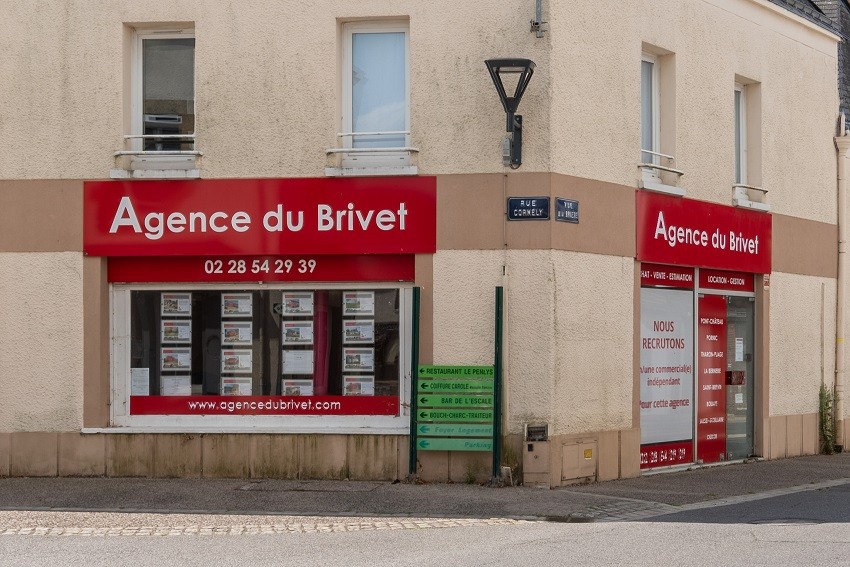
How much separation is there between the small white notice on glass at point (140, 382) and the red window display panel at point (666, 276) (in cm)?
591

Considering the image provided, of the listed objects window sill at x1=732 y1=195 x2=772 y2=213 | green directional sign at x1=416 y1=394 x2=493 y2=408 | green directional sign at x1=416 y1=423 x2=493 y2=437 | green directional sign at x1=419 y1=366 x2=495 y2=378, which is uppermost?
window sill at x1=732 y1=195 x2=772 y2=213

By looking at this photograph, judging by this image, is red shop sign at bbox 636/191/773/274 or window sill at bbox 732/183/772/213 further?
window sill at bbox 732/183/772/213

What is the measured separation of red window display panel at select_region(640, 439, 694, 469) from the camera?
1572 centimetres

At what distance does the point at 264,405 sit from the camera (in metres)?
14.6

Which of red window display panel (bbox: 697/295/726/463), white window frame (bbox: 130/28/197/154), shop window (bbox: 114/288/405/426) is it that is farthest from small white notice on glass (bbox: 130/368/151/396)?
red window display panel (bbox: 697/295/726/463)

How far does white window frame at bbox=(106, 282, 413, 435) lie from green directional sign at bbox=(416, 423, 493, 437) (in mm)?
249

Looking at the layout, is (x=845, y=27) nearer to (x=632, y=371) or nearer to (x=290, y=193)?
(x=632, y=371)

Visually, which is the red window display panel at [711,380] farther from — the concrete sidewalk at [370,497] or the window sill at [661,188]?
the concrete sidewalk at [370,497]

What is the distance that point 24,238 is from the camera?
575 inches

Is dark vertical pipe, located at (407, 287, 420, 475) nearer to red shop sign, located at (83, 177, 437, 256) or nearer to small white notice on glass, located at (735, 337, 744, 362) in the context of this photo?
red shop sign, located at (83, 177, 437, 256)

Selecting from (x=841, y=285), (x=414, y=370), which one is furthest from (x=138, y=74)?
(x=841, y=285)

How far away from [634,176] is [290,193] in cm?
407

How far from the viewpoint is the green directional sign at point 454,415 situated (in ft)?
45.8

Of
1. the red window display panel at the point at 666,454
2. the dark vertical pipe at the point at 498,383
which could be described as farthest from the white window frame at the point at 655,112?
the dark vertical pipe at the point at 498,383
